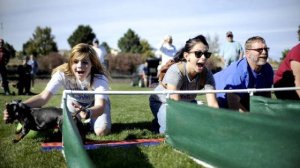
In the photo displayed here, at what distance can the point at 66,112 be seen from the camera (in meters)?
3.04

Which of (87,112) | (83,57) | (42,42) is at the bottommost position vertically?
(87,112)

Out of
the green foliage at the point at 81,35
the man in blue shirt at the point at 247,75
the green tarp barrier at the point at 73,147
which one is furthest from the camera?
the green foliage at the point at 81,35

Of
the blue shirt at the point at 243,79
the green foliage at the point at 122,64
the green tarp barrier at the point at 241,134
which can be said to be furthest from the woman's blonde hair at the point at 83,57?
the green foliage at the point at 122,64

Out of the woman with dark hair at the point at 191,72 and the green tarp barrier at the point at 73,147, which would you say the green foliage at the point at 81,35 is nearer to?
the woman with dark hair at the point at 191,72

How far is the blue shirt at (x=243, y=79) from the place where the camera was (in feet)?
16.1

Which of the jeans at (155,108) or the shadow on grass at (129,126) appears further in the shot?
the shadow on grass at (129,126)

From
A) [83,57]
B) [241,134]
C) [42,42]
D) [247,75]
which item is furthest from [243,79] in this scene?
[42,42]

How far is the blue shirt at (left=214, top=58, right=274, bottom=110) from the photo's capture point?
4.90 metres

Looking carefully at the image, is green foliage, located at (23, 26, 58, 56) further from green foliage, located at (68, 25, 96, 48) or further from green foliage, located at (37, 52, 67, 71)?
green foliage, located at (37, 52, 67, 71)

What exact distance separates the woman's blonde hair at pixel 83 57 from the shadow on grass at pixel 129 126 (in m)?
1.27

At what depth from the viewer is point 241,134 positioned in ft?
9.46

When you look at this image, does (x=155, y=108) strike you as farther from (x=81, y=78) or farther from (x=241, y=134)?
(x=241, y=134)

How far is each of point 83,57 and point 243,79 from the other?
2.36 meters

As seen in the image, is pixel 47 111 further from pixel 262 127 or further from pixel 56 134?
pixel 262 127
